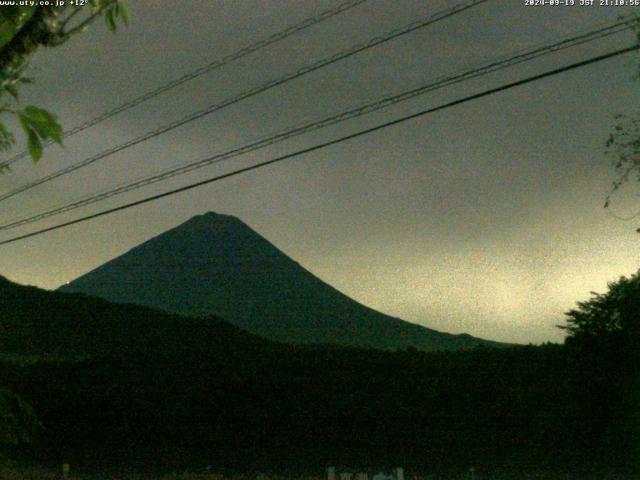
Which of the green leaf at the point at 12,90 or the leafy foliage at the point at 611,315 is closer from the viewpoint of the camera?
the green leaf at the point at 12,90

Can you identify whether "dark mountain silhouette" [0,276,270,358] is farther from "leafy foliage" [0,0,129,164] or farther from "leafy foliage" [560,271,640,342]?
"leafy foliage" [0,0,129,164]

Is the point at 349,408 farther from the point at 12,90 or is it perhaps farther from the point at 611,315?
the point at 12,90

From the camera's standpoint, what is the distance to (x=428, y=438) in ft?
74.7

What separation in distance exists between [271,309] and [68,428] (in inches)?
5880

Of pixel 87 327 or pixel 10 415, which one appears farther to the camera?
pixel 87 327

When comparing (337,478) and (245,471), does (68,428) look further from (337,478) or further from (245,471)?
(337,478)

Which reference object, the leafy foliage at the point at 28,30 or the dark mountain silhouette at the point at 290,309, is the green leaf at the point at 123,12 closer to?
the leafy foliage at the point at 28,30

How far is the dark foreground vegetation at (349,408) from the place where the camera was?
70.7 feet

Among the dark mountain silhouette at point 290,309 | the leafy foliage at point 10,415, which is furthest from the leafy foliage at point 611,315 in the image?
the dark mountain silhouette at point 290,309

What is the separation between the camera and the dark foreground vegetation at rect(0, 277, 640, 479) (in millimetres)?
21562

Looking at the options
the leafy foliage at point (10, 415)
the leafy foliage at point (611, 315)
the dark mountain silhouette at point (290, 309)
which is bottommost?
the leafy foliage at point (10, 415)

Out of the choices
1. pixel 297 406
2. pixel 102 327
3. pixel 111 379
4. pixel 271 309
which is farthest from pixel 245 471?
pixel 271 309

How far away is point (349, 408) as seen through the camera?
78.2 ft

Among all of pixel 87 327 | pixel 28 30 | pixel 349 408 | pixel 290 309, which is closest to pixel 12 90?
pixel 28 30
